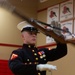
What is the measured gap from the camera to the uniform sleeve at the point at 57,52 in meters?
2.32

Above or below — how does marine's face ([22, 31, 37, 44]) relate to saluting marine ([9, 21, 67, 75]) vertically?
above

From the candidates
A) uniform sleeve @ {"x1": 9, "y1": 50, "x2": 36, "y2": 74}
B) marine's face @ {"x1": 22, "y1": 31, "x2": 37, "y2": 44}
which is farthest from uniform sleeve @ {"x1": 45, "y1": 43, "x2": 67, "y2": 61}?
uniform sleeve @ {"x1": 9, "y1": 50, "x2": 36, "y2": 74}

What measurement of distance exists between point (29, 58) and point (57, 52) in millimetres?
255

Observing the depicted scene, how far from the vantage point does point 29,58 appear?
227 centimetres

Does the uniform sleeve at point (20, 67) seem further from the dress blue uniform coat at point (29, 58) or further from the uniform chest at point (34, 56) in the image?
the uniform chest at point (34, 56)

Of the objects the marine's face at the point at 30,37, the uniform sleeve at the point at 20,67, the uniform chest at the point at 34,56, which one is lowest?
the uniform sleeve at the point at 20,67

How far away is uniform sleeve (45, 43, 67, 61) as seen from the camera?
2.32 metres

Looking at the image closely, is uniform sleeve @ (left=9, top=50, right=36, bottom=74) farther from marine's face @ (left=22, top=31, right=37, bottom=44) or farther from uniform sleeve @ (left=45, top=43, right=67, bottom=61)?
uniform sleeve @ (left=45, top=43, right=67, bottom=61)

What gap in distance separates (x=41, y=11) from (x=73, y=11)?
3.15 feet

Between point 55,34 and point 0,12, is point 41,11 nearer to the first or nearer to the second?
point 0,12

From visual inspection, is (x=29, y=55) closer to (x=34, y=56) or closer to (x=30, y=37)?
(x=34, y=56)

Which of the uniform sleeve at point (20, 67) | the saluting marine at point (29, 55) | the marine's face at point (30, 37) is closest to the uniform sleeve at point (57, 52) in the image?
the saluting marine at point (29, 55)

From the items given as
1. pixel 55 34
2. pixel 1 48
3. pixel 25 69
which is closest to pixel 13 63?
pixel 25 69

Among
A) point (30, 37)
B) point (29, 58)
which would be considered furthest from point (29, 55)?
point (30, 37)
